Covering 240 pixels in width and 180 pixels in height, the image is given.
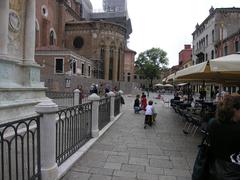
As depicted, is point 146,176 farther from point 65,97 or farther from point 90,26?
point 90,26

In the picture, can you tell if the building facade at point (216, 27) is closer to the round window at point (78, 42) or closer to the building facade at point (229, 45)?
the building facade at point (229, 45)

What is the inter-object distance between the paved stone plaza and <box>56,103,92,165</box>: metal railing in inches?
13.5

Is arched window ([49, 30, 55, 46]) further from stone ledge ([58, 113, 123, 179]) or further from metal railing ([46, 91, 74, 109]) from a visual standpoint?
stone ledge ([58, 113, 123, 179])

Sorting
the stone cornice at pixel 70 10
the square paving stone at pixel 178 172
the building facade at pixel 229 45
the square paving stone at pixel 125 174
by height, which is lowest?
the square paving stone at pixel 178 172

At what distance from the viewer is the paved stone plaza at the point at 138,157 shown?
188 inches

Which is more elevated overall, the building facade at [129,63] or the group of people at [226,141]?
the building facade at [129,63]

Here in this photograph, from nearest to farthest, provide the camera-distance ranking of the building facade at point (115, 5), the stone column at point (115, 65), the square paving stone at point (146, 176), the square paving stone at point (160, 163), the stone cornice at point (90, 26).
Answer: the square paving stone at point (146, 176) → the square paving stone at point (160, 163) → the stone cornice at point (90, 26) → the stone column at point (115, 65) → the building facade at point (115, 5)

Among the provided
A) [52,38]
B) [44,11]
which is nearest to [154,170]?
[44,11]

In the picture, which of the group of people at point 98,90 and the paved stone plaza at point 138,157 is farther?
the group of people at point 98,90

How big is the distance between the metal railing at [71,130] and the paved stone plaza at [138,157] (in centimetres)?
34

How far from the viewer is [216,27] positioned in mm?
39812

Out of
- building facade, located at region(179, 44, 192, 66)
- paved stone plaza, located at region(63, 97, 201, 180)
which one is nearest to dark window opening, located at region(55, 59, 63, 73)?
paved stone plaza, located at region(63, 97, 201, 180)

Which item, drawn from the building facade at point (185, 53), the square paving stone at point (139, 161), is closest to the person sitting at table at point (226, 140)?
the square paving stone at point (139, 161)

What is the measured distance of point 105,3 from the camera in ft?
249
